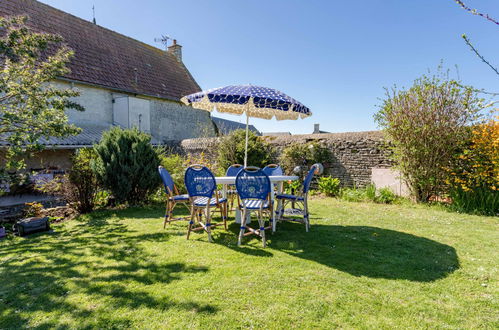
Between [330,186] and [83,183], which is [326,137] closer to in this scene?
[330,186]

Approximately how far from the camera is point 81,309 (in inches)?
98.7

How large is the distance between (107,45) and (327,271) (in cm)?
1908

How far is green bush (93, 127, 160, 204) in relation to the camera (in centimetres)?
723

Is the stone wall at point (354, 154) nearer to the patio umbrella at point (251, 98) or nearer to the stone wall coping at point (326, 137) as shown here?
the stone wall coping at point (326, 137)

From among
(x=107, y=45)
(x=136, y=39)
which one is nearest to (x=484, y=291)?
(x=107, y=45)

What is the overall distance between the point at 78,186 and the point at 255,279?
5689 millimetres

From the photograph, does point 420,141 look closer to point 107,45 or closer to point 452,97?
point 452,97

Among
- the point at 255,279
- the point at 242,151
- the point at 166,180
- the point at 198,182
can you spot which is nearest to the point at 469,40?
the point at 255,279

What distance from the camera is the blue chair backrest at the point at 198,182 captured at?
4522 mm

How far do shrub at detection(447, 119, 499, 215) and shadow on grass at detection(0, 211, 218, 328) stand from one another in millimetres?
6654

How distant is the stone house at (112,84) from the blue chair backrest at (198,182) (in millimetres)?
8422

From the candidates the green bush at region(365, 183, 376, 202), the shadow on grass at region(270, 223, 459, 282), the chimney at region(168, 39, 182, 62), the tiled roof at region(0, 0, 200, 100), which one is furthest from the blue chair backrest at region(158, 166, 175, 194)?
the chimney at region(168, 39, 182, 62)

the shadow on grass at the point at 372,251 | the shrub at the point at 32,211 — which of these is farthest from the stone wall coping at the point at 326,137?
the shrub at the point at 32,211

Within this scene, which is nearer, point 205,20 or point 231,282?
point 231,282
